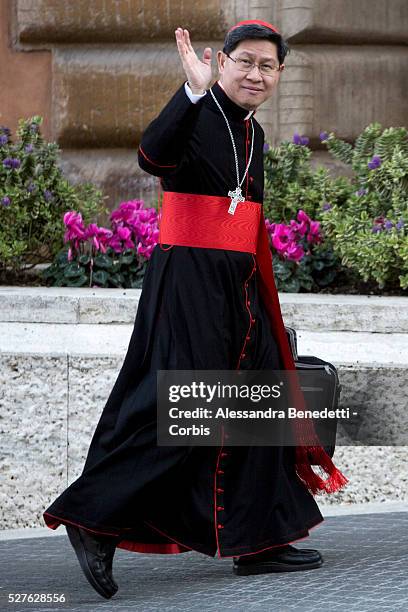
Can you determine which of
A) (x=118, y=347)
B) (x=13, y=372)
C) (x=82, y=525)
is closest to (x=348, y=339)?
(x=118, y=347)

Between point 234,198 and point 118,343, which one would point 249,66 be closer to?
point 234,198

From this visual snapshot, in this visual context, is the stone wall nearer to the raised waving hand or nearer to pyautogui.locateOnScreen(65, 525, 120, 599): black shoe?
the raised waving hand

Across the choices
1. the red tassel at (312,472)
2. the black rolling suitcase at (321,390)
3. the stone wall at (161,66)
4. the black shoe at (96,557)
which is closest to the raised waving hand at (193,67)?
the black rolling suitcase at (321,390)

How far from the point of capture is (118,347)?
18.0 ft

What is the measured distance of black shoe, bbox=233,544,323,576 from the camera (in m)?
4.41

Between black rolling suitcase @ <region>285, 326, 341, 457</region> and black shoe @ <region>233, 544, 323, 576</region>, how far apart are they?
1.12 ft

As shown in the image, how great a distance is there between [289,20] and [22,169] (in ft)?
4.90

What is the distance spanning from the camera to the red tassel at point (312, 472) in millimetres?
4504

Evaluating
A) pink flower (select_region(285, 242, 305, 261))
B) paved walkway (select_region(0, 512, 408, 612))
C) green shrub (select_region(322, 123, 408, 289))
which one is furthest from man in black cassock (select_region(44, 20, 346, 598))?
pink flower (select_region(285, 242, 305, 261))

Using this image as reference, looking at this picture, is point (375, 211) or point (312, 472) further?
point (375, 211)

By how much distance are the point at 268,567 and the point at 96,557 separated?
55 cm

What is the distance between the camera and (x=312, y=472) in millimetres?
4516

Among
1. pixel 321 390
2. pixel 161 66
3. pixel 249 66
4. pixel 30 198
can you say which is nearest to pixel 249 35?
pixel 249 66

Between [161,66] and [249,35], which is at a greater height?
[249,35]
